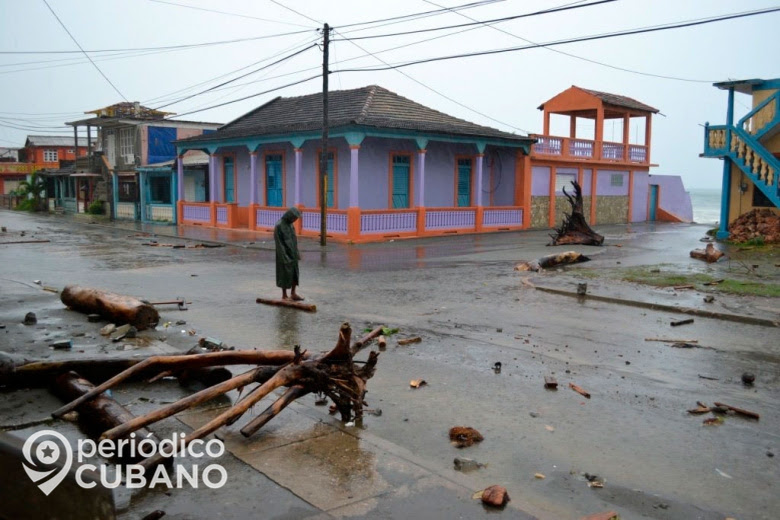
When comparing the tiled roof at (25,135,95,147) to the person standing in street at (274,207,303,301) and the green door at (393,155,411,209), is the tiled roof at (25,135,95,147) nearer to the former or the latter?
the green door at (393,155,411,209)

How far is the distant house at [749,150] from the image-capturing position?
75.7 feet

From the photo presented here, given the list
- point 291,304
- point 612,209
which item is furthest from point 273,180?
point 291,304

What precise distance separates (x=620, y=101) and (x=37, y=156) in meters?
58.8

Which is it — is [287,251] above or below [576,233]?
above

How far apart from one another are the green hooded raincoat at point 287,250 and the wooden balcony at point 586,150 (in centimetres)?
2225

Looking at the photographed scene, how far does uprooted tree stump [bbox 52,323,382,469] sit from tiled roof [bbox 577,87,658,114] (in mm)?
30524

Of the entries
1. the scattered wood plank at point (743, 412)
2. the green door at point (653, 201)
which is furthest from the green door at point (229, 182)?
the scattered wood plank at point (743, 412)

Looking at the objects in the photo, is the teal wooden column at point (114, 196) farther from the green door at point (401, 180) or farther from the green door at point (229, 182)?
the green door at point (401, 180)

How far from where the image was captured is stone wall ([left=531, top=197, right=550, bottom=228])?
106 feet

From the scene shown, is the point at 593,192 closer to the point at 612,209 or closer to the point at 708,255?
the point at 612,209

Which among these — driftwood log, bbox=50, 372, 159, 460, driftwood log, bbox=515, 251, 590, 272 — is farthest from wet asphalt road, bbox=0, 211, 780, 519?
driftwood log, bbox=50, 372, 159, 460

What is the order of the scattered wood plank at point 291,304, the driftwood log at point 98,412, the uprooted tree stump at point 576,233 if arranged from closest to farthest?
1. the driftwood log at point 98,412
2. the scattered wood plank at point 291,304
3. the uprooted tree stump at point 576,233

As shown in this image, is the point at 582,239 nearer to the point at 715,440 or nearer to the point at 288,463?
the point at 715,440

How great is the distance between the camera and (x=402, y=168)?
2852cm
